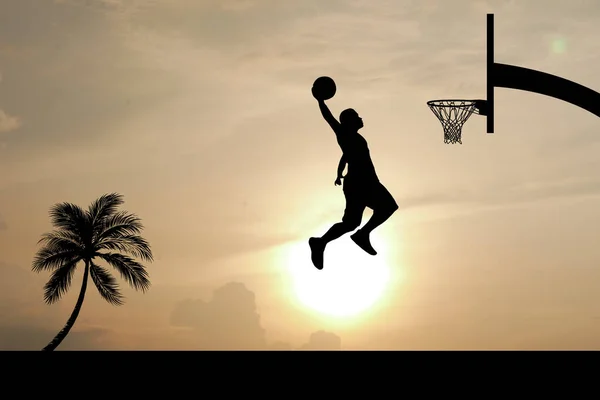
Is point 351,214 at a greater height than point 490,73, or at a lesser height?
lesser

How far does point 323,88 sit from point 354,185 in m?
1.74

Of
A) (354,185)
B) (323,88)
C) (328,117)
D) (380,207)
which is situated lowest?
(380,207)

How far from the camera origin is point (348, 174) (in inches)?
636

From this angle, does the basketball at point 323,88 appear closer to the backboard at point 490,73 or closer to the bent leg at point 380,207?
the bent leg at point 380,207

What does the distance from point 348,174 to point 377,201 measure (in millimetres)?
664

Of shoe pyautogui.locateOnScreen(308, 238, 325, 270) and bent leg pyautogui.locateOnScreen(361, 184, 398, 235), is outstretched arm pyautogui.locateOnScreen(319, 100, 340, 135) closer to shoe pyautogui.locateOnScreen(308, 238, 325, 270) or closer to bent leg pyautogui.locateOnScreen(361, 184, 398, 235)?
bent leg pyautogui.locateOnScreen(361, 184, 398, 235)

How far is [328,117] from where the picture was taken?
53.0 feet

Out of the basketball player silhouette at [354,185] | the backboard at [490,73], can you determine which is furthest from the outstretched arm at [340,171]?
the backboard at [490,73]

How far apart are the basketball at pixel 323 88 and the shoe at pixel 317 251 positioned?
7.97 ft

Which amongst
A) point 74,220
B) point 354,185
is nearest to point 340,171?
point 354,185

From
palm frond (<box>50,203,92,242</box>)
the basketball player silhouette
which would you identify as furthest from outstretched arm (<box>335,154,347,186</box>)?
palm frond (<box>50,203,92,242</box>)

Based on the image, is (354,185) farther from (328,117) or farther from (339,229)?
(328,117)
